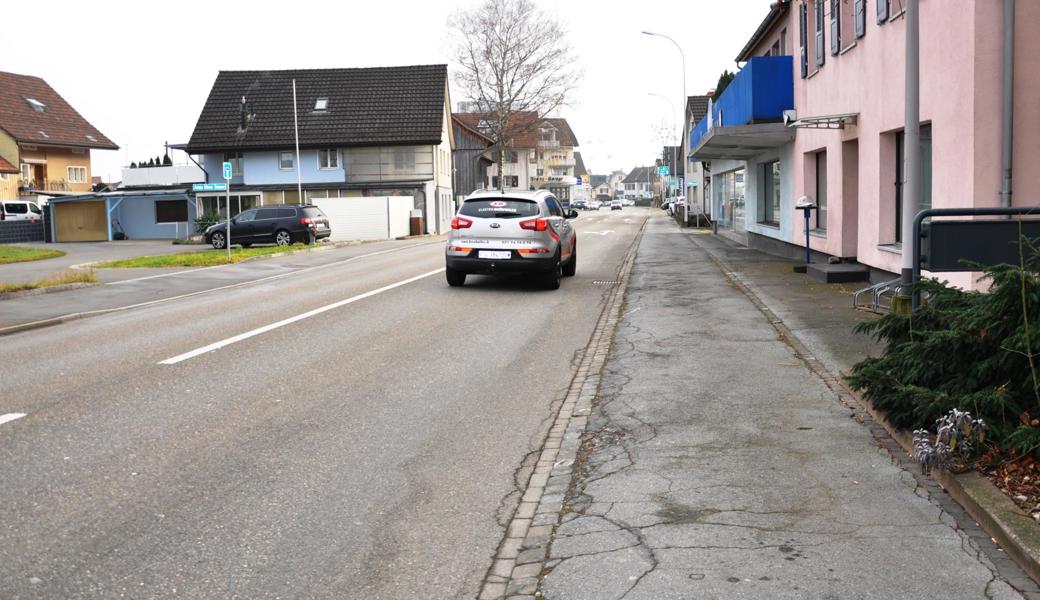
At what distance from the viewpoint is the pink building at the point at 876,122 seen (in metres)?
12.3

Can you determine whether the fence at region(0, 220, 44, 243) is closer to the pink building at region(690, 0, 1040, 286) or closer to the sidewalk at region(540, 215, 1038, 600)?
the pink building at region(690, 0, 1040, 286)

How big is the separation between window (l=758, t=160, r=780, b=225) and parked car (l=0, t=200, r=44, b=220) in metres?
36.2

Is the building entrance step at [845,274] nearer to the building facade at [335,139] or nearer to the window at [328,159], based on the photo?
the building facade at [335,139]

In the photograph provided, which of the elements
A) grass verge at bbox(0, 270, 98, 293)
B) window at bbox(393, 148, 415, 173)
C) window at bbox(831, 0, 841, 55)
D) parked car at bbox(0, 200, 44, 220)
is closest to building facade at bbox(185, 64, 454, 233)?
window at bbox(393, 148, 415, 173)

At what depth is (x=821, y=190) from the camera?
2281 centimetres

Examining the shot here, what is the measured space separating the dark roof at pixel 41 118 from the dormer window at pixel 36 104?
0.25 ft

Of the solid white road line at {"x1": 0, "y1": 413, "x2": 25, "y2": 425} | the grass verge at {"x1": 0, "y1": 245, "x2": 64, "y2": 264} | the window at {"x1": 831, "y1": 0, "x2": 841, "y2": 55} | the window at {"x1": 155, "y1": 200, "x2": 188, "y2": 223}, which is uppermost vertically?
the window at {"x1": 831, "y1": 0, "x2": 841, "y2": 55}

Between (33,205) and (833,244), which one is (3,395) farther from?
(33,205)

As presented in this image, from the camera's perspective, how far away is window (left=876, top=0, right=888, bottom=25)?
15.9m

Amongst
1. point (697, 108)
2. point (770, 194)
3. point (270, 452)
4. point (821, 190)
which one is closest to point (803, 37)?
point (821, 190)

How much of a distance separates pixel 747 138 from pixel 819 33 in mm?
4322

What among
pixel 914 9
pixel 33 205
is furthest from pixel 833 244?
pixel 33 205

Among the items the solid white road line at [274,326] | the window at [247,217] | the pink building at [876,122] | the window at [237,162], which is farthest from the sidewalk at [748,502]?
the window at [237,162]

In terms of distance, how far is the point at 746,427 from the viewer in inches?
284
